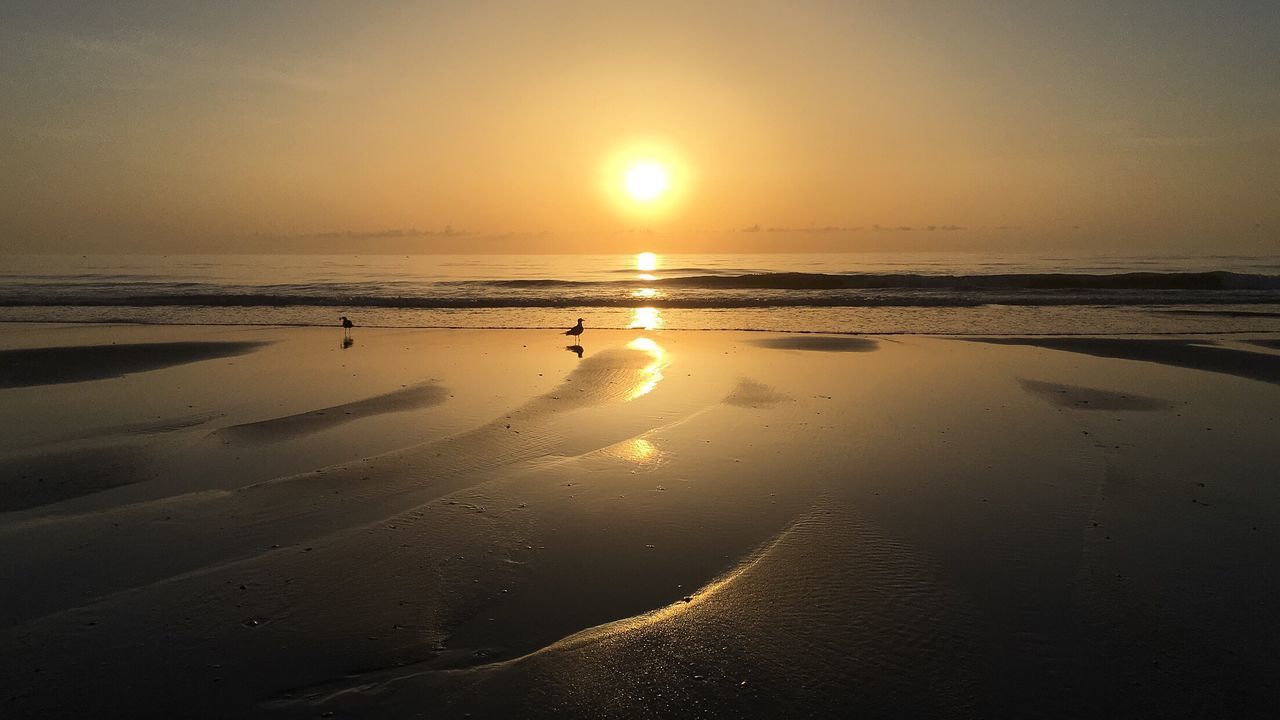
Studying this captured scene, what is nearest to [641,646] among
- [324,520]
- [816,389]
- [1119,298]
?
[324,520]

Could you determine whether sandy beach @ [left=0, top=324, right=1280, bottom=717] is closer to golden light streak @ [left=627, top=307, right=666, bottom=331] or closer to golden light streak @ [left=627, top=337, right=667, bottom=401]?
golden light streak @ [left=627, top=337, right=667, bottom=401]

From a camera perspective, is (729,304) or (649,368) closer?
(649,368)

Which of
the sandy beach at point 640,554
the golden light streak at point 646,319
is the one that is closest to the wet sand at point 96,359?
the sandy beach at point 640,554

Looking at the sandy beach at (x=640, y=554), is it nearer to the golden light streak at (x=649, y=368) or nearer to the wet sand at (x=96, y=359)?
the golden light streak at (x=649, y=368)

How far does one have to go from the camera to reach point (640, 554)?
6.21m

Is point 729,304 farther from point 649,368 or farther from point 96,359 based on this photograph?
point 96,359

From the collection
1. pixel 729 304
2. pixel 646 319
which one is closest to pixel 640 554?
pixel 646 319

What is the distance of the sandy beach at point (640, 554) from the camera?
435 cm

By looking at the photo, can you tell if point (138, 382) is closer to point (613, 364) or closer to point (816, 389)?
point (613, 364)

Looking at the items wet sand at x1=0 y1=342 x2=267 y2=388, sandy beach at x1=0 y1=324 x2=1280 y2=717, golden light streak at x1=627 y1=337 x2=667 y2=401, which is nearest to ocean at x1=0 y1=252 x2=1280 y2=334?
golden light streak at x1=627 y1=337 x2=667 y2=401

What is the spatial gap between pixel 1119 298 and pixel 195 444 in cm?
4268

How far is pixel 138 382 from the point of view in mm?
14867

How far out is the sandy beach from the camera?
14.3 feet

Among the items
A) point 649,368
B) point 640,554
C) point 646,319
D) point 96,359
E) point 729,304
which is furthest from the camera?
point 729,304
